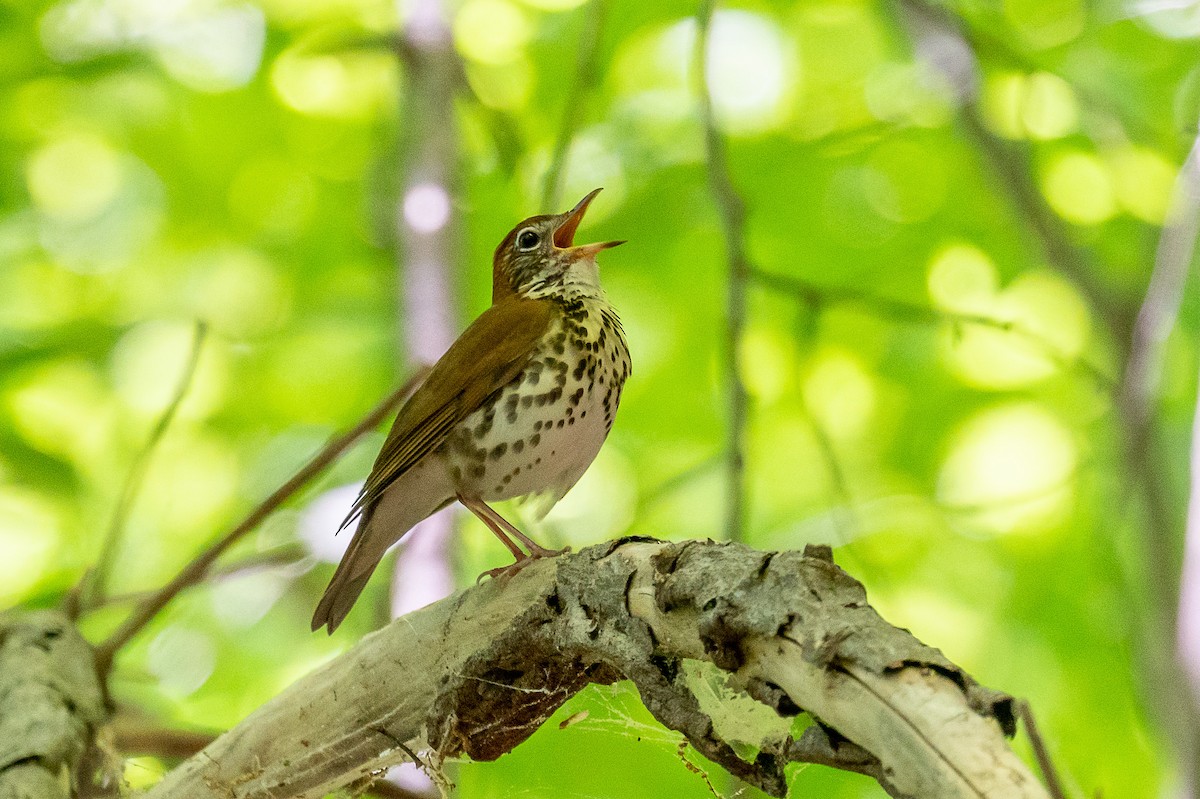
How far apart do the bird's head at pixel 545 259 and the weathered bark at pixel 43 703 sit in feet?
5.65

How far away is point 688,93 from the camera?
19.1 ft

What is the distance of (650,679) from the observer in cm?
192

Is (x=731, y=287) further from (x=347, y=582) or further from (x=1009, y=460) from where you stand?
(x=1009, y=460)

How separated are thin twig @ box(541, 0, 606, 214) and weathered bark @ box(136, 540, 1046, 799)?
81.2 inches

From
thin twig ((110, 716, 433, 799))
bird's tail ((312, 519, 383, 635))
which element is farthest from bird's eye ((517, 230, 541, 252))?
thin twig ((110, 716, 433, 799))

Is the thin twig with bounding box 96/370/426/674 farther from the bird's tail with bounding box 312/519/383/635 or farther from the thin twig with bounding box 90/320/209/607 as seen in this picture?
the thin twig with bounding box 90/320/209/607

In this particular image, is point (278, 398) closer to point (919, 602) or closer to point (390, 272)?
point (390, 272)

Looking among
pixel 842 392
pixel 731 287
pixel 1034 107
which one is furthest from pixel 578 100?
pixel 1034 107

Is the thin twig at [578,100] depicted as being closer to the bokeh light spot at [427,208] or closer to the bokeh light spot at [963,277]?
the bokeh light spot at [427,208]

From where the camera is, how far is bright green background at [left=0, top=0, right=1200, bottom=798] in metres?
5.16

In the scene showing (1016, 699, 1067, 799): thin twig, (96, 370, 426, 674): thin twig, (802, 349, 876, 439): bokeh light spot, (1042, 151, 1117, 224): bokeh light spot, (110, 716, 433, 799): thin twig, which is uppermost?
(1042, 151, 1117, 224): bokeh light spot

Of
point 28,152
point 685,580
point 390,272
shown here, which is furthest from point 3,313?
point 685,580

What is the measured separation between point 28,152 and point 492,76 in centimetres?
238

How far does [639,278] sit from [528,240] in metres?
1.70
